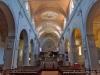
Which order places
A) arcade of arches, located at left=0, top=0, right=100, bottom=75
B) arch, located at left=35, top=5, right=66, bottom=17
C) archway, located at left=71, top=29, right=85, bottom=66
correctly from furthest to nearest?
arch, located at left=35, top=5, right=66, bottom=17
archway, located at left=71, top=29, right=85, bottom=66
arcade of arches, located at left=0, top=0, right=100, bottom=75

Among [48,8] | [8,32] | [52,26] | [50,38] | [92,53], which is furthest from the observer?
[50,38]

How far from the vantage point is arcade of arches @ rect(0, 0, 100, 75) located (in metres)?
10.8

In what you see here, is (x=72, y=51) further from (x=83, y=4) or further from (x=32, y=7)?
(x=32, y=7)

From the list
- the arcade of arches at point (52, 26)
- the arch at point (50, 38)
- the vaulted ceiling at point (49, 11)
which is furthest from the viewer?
the arch at point (50, 38)

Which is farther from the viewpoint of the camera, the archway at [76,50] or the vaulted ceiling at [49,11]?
the vaulted ceiling at [49,11]

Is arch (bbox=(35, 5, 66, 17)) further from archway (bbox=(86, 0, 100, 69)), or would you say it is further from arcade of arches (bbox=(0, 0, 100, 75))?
archway (bbox=(86, 0, 100, 69))

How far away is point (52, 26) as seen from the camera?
94.6ft

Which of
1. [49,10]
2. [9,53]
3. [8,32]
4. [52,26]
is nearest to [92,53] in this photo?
[9,53]

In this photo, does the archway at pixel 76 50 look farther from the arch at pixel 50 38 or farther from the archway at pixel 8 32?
the arch at pixel 50 38

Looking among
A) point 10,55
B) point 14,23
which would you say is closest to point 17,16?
point 14,23

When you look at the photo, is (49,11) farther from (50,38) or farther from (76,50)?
(50,38)

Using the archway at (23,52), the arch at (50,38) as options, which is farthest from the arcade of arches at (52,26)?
the arch at (50,38)

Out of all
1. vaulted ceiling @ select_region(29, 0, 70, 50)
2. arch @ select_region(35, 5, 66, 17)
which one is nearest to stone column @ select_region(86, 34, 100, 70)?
vaulted ceiling @ select_region(29, 0, 70, 50)

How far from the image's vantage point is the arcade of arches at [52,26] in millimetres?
10750
